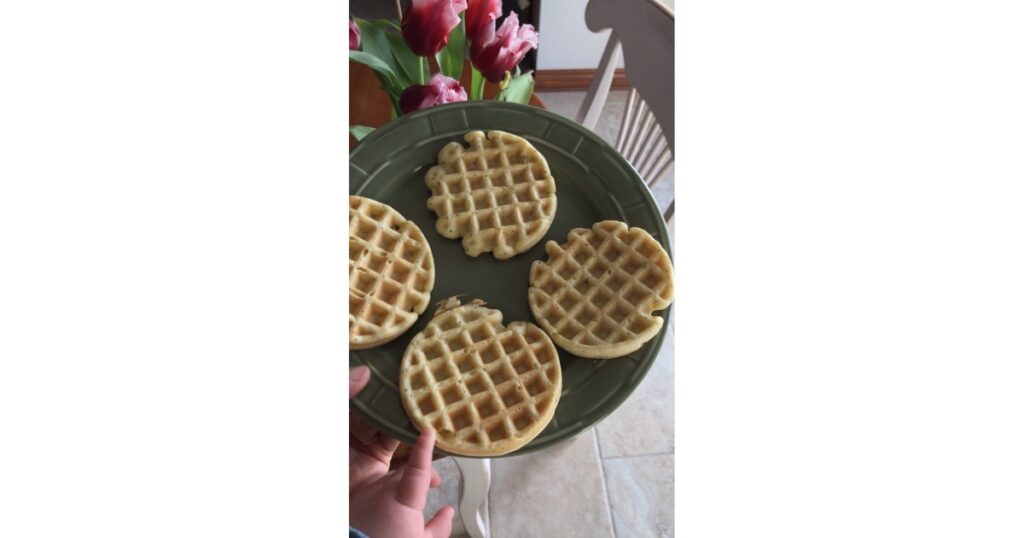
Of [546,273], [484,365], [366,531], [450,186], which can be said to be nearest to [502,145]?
[450,186]

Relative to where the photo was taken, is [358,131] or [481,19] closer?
[481,19]

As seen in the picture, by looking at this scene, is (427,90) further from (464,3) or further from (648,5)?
(648,5)

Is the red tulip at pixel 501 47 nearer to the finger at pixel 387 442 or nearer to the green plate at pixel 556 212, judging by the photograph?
the green plate at pixel 556 212

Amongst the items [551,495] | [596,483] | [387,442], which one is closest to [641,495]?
[596,483]

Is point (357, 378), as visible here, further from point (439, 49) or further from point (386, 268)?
point (439, 49)

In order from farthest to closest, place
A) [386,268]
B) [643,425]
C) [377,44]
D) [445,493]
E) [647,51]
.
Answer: [643,425] < [445,493] < [647,51] < [377,44] < [386,268]

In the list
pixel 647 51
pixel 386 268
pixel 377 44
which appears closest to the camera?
pixel 386 268
